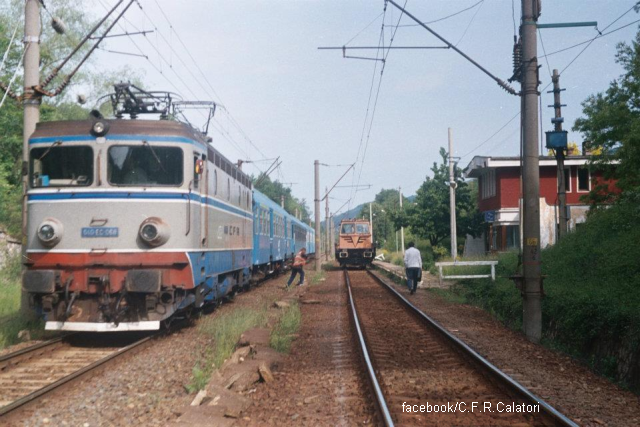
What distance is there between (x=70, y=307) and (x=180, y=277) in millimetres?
1681

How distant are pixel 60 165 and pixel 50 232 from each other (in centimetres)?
113

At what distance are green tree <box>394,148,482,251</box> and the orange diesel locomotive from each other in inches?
107

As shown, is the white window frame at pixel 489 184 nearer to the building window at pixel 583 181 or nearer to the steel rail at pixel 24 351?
the building window at pixel 583 181

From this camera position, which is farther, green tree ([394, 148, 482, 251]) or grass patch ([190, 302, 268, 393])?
green tree ([394, 148, 482, 251])

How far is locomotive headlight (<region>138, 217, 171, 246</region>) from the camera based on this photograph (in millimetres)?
9508

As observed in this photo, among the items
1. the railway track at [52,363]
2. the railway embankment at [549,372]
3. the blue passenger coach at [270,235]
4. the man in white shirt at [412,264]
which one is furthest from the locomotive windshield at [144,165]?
the man in white shirt at [412,264]

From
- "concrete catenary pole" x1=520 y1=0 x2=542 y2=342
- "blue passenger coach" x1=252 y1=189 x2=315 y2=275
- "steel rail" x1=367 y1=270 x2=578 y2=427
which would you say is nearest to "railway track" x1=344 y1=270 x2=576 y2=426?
"steel rail" x1=367 y1=270 x2=578 y2=427

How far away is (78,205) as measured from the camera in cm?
964

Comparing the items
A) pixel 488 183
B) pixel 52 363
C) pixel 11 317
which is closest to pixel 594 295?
pixel 52 363

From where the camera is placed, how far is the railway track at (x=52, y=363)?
22.1 ft

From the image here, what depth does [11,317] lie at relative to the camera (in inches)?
454

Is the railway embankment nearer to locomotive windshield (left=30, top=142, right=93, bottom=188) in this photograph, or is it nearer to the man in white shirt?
the man in white shirt

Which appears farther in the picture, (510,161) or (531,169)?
(510,161)

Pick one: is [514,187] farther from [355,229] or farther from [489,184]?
[355,229]
